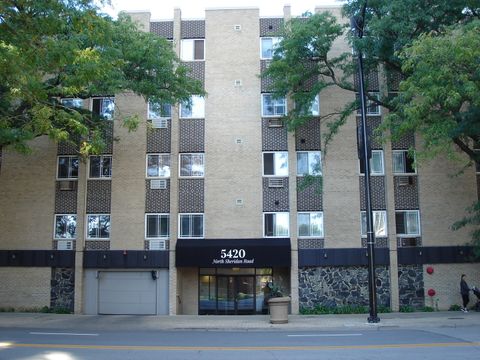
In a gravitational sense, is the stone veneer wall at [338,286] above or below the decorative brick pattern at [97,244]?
below

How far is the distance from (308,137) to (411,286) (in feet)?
27.9

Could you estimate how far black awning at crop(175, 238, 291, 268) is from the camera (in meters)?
24.1

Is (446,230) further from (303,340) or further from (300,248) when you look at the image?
(303,340)

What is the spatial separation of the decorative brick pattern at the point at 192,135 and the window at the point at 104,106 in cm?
363

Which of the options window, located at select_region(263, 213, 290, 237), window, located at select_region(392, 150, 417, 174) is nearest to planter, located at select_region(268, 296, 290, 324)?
window, located at select_region(263, 213, 290, 237)

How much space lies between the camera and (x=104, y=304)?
25.2 metres

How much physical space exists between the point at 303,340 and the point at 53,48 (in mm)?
9816

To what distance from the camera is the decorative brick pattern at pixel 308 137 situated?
2559 cm

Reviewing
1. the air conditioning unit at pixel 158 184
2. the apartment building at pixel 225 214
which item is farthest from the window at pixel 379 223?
the air conditioning unit at pixel 158 184

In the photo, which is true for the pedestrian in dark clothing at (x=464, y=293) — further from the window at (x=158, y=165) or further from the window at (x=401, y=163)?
the window at (x=158, y=165)

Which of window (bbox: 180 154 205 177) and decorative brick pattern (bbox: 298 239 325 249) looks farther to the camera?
window (bbox: 180 154 205 177)

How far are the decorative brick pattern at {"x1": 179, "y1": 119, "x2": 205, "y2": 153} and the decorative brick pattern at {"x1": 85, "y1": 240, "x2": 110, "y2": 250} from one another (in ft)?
18.8

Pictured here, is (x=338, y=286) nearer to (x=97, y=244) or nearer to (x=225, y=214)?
(x=225, y=214)

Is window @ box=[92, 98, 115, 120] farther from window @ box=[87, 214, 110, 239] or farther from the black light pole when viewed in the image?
the black light pole
